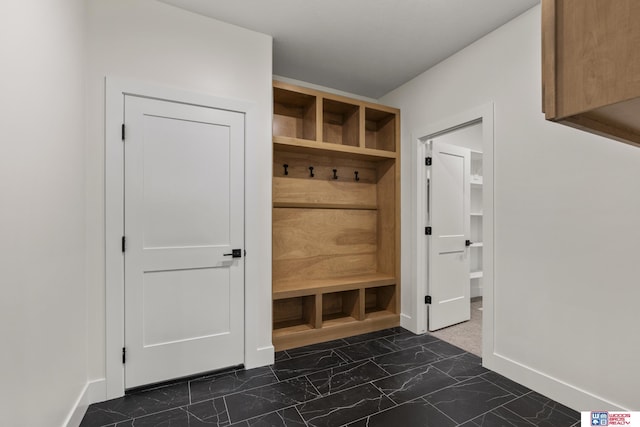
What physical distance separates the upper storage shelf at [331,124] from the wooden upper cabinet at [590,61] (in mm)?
2470

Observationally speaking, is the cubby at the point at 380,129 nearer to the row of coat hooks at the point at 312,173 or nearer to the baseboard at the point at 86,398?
the row of coat hooks at the point at 312,173

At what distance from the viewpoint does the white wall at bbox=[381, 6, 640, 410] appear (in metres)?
1.77

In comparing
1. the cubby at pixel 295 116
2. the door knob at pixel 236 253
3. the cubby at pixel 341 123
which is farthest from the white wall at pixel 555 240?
the door knob at pixel 236 253

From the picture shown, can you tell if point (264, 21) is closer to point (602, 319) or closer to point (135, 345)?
point (135, 345)

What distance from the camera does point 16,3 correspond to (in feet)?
4.07

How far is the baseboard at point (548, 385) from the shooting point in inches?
72.7

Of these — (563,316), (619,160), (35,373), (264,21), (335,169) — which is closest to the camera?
(35,373)

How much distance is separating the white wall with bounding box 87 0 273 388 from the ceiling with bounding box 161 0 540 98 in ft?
0.58

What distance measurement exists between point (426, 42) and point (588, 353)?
8.67 ft

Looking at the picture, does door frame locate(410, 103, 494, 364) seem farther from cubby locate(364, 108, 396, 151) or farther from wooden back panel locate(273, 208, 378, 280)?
wooden back panel locate(273, 208, 378, 280)

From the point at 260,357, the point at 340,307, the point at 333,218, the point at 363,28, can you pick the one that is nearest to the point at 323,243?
the point at 333,218

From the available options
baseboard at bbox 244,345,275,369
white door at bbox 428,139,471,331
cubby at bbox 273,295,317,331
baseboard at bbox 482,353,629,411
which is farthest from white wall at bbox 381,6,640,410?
baseboard at bbox 244,345,275,369

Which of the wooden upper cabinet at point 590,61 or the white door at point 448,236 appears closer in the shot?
the wooden upper cabinet at point 590,61

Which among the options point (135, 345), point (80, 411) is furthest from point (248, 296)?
point (80, 411)
